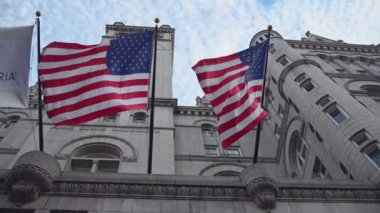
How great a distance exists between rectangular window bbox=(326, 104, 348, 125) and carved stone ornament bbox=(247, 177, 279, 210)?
24.9 ft

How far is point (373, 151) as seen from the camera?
16.1 metres

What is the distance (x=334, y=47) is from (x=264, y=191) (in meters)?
26.5

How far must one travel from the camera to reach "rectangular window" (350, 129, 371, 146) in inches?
656

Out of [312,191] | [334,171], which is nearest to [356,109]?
[334,171]

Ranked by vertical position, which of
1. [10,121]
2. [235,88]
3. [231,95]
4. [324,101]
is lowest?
[231,95]

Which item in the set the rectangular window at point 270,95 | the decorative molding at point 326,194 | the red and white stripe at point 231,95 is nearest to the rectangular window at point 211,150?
the rectangular window at point 270,95

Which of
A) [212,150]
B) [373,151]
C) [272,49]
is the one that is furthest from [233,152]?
[373,151]

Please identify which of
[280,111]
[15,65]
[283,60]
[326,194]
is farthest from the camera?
[280,111]

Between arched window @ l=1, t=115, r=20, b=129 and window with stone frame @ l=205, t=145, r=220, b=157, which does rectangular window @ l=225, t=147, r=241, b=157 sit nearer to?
window with stone frame @ l=205, t=145, r=220, b=157

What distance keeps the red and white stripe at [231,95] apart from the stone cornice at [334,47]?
20417 millimetres

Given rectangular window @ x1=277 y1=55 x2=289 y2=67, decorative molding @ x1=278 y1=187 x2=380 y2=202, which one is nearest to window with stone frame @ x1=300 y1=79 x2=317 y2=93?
rectangular window @ x1=277 y1=55 x2=289 y2=67

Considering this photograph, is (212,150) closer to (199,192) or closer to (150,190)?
(199,192)

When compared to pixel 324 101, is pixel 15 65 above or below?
below

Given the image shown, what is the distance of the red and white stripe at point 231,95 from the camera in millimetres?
14539
